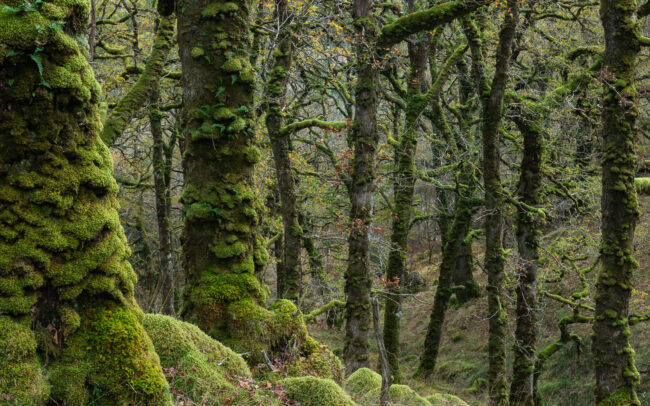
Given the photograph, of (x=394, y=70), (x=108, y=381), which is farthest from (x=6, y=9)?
(x=394, y=70)

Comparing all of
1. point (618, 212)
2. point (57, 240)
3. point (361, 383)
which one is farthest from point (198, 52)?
point (618, 212)

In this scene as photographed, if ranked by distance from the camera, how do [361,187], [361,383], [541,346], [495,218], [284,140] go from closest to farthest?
[361,383] → [361,187] → [495,218] → [284,140] → [541,346]

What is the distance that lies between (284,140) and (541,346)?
33.1 feet

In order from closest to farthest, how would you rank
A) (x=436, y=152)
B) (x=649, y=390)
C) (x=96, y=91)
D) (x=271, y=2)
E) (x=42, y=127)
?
(x=42, y=127), (x=96, y=91), (x=271, y=2), (x=649, y=390), (x=436, y=152)

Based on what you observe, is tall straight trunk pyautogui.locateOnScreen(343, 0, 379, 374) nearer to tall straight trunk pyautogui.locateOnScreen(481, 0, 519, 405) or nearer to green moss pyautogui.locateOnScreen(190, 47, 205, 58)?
tall straight trunk pyautogui.locateOnScreen(481, 0, 519, 405)

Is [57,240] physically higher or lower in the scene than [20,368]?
higher

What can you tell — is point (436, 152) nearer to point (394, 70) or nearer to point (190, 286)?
point (394, 70)

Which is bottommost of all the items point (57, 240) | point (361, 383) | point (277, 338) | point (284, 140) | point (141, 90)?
point (361, 383)

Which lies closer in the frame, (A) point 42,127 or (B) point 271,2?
(A) point 42,127

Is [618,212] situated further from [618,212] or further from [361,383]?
[361,383]

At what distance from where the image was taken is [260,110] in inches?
432

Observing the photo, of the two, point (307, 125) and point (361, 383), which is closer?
point (361, 383)

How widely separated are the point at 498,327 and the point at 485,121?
12.2ft

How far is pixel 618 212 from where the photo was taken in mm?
6184
